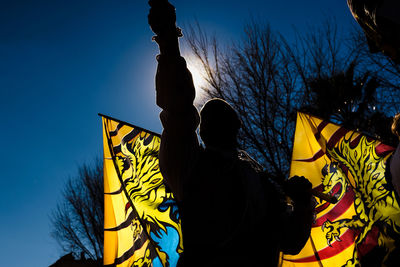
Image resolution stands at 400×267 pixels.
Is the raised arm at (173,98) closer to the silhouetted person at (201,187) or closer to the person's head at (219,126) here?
the silhouetted person at (201,187)

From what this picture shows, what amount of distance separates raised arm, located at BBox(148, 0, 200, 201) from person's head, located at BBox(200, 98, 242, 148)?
0.62ft

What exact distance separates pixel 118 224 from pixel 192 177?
71.3 inches

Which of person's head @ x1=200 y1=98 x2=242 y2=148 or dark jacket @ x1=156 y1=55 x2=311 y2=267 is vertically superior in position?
person's head @ x1=200 y1=98 x2=242 y2=148

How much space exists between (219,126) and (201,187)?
1.01 feet

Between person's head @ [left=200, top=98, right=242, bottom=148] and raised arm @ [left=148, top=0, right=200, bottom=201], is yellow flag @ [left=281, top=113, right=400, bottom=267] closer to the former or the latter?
person's head @ [left=200, top=98, right=242, bottom=148]

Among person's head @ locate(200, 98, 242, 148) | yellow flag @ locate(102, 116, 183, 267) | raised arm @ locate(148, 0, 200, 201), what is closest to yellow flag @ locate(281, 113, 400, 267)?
yellow flag @ locate(102, 116, 183, 267)

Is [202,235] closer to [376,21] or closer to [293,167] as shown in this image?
[376,21]

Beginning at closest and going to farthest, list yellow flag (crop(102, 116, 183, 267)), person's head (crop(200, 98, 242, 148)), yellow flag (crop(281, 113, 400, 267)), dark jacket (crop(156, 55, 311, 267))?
1. dark jacket (crop(156, 55, 311, 267))
2. person's head (crop(200, 98, 242, 148))
3. yellow flag (crop(102, 116, 183, 267))
4. yellow flag (crop(281, 113, 400, 267))

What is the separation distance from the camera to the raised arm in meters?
1.12

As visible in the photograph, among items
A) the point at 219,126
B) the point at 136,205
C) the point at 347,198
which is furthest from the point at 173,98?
the point at 347,198

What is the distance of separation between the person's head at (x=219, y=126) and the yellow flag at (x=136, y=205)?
3.98 feet

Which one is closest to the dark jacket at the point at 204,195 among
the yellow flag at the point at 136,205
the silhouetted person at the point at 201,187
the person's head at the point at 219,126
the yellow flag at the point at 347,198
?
the silhouetted person at the point at 201,187

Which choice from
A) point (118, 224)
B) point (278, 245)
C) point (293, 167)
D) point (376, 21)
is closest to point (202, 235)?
point (278, 245)

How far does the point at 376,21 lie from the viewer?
4.05 ft
